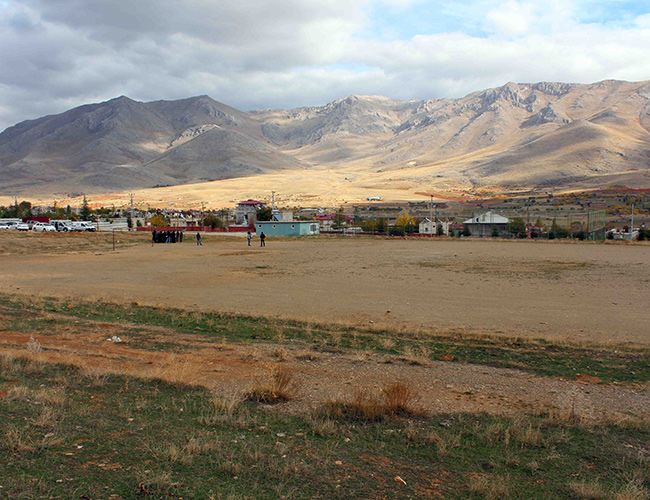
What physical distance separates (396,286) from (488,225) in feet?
176

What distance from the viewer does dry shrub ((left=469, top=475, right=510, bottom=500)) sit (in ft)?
15.1

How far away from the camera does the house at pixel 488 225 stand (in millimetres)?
71262

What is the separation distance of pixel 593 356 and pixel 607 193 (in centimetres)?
13836

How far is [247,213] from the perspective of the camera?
101938mm

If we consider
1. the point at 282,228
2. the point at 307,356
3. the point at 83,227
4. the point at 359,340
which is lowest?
the point at 359,340

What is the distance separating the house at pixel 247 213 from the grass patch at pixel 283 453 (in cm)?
8816

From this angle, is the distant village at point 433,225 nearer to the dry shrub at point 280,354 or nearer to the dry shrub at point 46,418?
the dry shrub at point 280,354

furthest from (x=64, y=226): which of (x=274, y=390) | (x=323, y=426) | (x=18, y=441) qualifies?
(x=323, y=426)

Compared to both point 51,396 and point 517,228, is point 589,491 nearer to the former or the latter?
point 51,396

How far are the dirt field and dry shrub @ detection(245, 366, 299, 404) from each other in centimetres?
724

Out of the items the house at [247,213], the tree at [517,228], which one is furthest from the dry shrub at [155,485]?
the house at [247,213]

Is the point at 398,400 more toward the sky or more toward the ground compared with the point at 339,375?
more toward the sky

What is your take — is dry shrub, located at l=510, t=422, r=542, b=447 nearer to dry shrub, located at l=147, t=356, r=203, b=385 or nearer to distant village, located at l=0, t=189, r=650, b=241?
dry shrub, located at l=147, t=356, r=203, b=385

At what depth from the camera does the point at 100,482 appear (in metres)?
4.48
